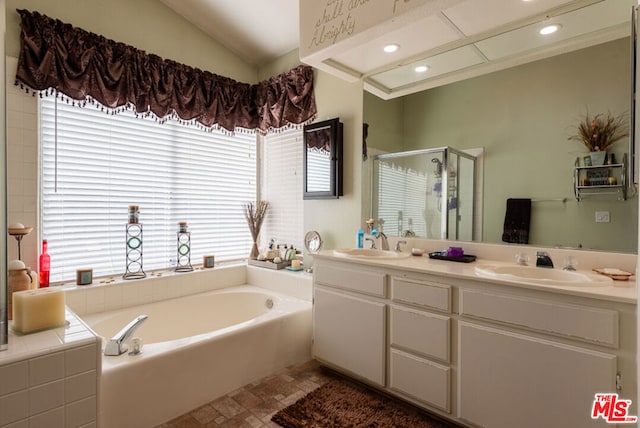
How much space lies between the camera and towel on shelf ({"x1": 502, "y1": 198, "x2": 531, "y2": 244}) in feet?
6.12

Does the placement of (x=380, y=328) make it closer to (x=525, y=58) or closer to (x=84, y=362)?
(x=84, y=362)

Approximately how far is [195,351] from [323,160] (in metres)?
1.75

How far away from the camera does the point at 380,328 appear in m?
1.92

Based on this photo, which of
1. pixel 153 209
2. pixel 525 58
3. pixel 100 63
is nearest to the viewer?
pixel 525 58

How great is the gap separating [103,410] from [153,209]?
1.64 m

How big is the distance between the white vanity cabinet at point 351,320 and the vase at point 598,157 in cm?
121

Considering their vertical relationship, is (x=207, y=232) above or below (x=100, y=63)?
below

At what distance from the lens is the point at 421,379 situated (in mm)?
1748

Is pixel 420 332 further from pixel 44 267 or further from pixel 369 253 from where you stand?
pixel 44 267

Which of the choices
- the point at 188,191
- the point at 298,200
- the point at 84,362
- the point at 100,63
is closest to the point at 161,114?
the point at 100,63

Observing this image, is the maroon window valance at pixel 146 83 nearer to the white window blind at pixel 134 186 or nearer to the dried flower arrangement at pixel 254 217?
the white window blind at pixel 134 186

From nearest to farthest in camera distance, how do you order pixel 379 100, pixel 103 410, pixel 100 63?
pixel 103 410, pixel 100 63, pixel 379 100

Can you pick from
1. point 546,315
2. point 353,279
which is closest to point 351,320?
point 353,279

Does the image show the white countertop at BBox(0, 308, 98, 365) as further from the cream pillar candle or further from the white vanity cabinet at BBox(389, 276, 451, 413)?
the white vanity cabinet at BBox(389, 276, 451, 413)
